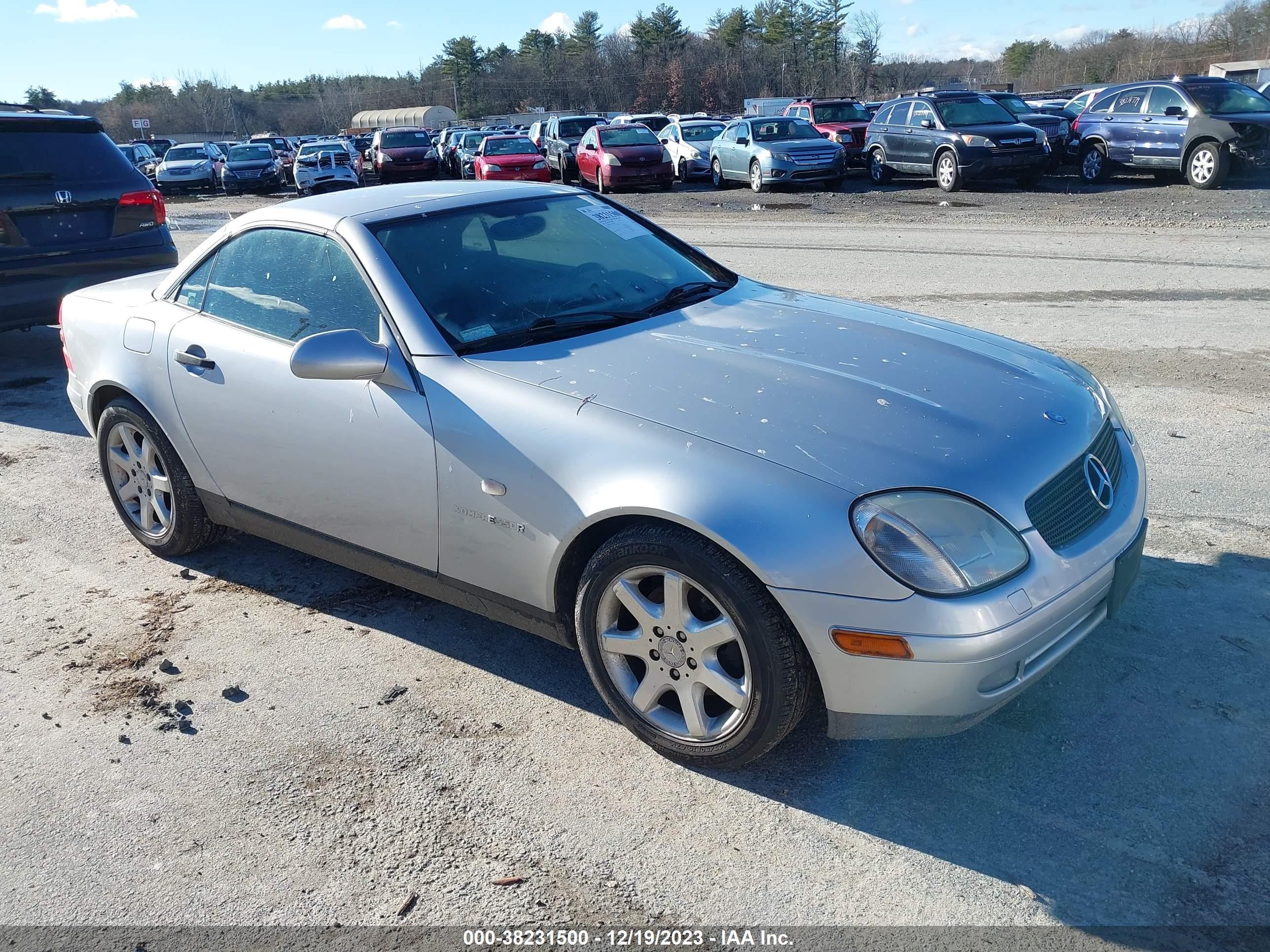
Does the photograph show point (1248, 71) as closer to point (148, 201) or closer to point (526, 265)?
point (148, 201)

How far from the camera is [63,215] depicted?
7816 millimetres

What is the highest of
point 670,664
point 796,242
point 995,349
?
point 995,349

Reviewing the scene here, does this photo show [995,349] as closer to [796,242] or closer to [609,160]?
[796,242]

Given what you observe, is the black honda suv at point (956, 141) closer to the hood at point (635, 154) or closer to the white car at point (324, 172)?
the hood at point (635, 154)

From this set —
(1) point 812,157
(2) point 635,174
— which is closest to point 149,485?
(1) point 812,157

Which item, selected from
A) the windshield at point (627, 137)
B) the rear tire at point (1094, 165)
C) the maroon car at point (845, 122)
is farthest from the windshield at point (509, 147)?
the rear tire at point (1094, 165)

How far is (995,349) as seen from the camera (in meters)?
3.77

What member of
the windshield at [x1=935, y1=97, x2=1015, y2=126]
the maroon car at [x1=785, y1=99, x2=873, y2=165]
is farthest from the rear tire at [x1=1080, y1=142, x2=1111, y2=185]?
the maroon car at [x1=785, y1=99, x2=873, y2=165]

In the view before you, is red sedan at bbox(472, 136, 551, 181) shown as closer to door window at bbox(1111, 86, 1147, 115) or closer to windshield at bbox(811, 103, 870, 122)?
windshield at bbox(811, 103, 870, 122)

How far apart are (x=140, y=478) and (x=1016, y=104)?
73.1 ft

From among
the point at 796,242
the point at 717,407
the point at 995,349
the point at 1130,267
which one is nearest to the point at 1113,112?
the point at 796,242

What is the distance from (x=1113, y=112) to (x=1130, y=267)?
928cm

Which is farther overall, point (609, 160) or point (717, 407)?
point (609, 160)

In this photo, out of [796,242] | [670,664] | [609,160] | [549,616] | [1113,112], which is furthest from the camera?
[609,160]
